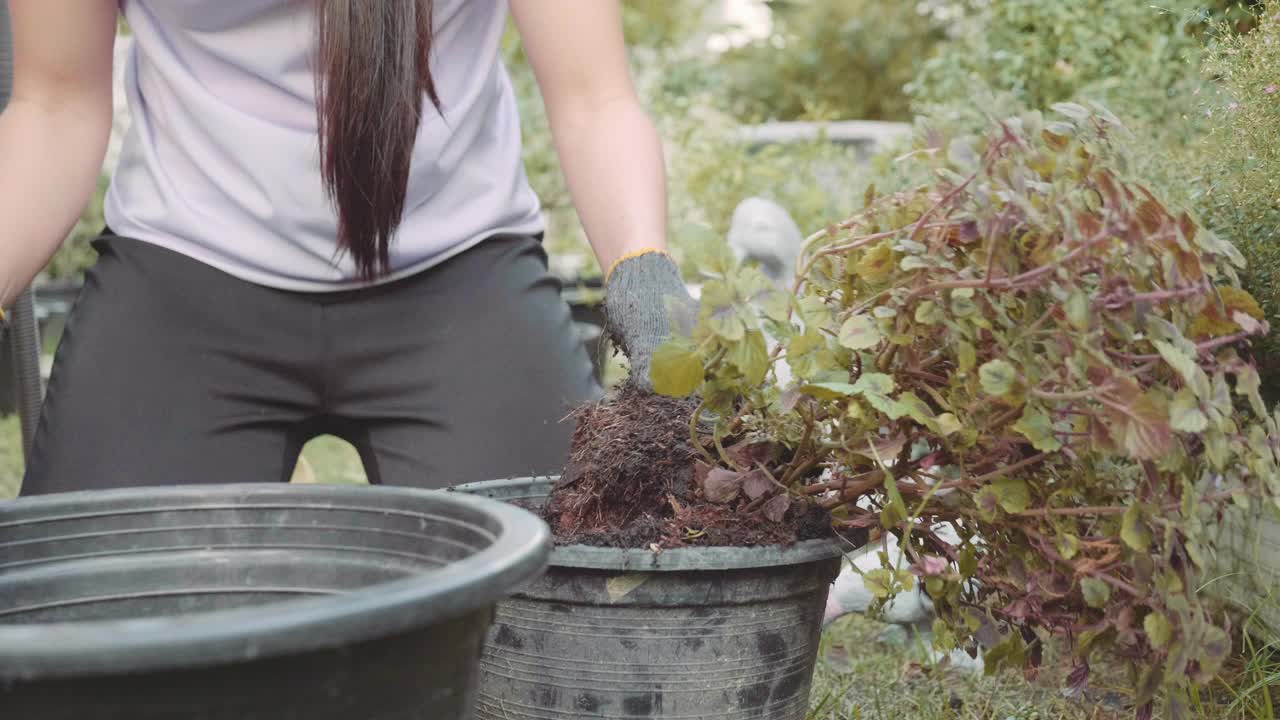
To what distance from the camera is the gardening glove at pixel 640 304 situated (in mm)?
1486

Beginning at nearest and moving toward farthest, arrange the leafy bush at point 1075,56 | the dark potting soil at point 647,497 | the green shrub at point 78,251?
1. the dark potting soil at point 647,497
2. the leafy bush at point 1075,56
3. the green shrub at point 78,251

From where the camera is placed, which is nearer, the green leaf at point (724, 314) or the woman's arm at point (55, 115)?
the green leaf at point (724, 314)

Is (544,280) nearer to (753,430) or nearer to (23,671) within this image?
(753,430)

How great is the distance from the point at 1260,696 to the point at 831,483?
3.00 feet

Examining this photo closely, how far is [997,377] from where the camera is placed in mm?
1155

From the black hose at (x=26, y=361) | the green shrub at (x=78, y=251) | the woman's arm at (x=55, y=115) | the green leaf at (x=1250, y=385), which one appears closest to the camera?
the green leaf at (x=1250, y=385)

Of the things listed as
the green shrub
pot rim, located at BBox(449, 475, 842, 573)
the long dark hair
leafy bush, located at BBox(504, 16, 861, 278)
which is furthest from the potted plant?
the green shrub

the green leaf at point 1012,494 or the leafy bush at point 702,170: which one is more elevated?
the leafy bush at point 702,170

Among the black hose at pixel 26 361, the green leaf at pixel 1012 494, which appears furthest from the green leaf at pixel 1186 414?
the black hose at pixel 26 361

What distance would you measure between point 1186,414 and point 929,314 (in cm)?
27

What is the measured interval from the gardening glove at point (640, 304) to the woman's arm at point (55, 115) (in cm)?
74

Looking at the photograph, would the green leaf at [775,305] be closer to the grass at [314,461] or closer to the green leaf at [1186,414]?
the green leaf at [1186,414]

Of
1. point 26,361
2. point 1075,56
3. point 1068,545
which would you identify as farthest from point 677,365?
point 1075,56

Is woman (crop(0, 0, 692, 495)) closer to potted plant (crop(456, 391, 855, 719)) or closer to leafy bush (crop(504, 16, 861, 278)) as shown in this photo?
potted plant (crop(456, 391, 855, 719))
